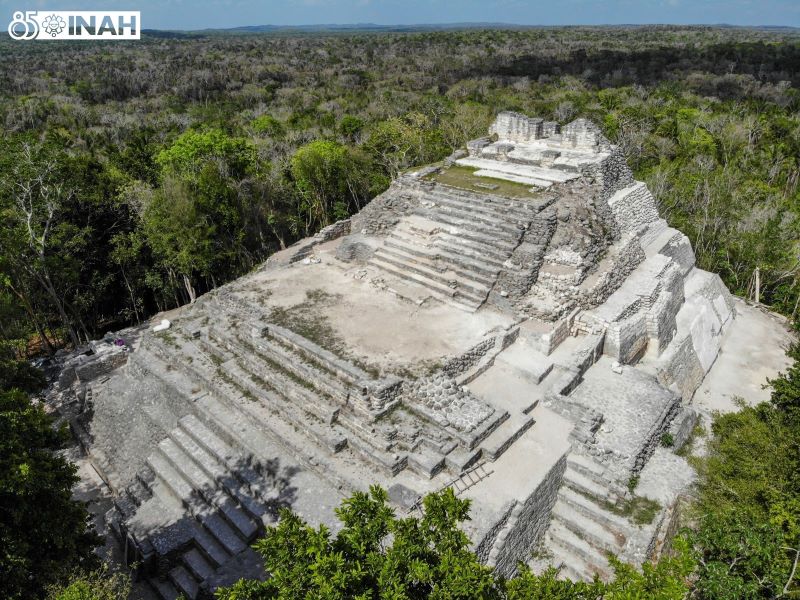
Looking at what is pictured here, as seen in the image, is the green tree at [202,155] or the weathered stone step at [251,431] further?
the green tree at [202,155]

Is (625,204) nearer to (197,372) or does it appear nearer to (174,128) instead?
(197,372)

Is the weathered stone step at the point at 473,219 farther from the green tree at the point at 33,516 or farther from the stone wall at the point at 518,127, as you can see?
the green tree at the point at 33,516

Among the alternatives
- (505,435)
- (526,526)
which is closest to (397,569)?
(526,526)

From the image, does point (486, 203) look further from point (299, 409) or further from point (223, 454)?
point (223, 454)

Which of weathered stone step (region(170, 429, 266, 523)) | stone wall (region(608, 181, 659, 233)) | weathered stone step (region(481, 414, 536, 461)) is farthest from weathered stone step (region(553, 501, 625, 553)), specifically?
stone wall (region(608, 181, 659, 233))

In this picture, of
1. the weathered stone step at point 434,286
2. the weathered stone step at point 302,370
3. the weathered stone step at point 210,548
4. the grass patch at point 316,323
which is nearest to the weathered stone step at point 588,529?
the grass patch at point 316,323

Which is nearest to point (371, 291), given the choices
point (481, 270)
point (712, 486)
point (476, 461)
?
point (481, 270)
